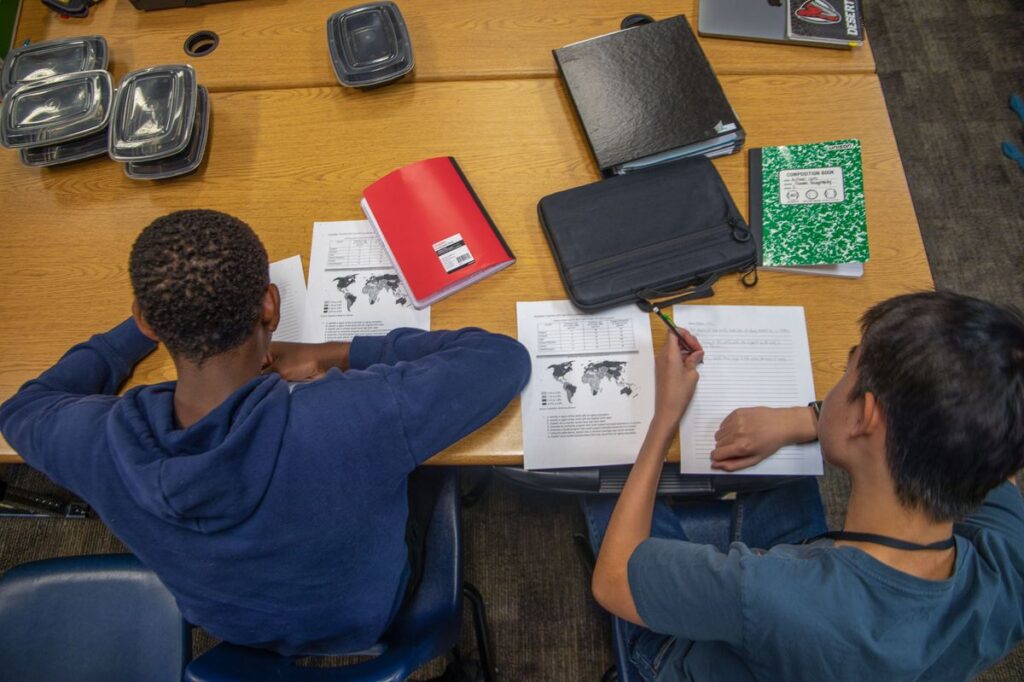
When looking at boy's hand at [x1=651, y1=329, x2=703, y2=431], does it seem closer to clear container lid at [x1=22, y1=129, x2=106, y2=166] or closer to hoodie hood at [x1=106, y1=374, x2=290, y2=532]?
hoodie hood at [x1=106, y1=374, x2=290, y2=532]

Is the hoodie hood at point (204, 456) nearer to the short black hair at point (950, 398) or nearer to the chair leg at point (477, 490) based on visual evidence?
the short black hair at point (950, 398)

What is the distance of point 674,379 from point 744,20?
861 millimetres

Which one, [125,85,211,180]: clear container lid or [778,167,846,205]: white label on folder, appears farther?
[125,85,211,180]: clear container lid

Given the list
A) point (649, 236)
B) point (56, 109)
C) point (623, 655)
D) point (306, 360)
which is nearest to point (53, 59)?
point (56, 109)

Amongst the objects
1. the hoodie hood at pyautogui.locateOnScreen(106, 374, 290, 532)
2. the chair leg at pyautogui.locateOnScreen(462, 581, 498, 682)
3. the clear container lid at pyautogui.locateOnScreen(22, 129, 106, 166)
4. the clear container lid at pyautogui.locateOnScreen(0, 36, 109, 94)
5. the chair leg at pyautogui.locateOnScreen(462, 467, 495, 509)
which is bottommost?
the chair leg at pyautogui.locateOnScreen(462, 581, 498, 682)

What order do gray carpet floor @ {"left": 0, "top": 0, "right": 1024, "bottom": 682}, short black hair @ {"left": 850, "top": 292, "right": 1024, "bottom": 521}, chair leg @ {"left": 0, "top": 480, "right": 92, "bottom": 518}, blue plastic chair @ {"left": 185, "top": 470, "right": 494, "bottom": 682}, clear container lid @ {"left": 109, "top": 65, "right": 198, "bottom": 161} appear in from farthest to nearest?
1. chair leg @ {"left": 0, "top": 480, "right": 92, "bottom": 518}
2. gray carpet floor @ {"left": 0, "top": 0, "right": 1024, "bottom": 682}
3. clear container lid @ {"left": 109, "top": 65, "right": 198, "bottom": 161}
4. blue plastic chair @ {"left": 185, "top": 470, "right": 494, "bottom": 682}
5. short black hair @ {"left": 850, "top": 292, "right": 1024, "bottom": 521}

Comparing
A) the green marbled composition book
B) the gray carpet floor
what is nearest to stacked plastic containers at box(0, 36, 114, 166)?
the gray carpet floor

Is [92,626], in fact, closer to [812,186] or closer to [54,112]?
[54,112]

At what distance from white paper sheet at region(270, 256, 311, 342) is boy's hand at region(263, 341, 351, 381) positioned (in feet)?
0.12

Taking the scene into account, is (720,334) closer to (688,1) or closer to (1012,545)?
(1012,545)

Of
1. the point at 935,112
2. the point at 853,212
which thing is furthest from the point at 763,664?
the point at 935,112

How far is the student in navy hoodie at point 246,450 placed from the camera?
2.59 ft

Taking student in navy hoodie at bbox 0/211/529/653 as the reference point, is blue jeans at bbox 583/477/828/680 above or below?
below

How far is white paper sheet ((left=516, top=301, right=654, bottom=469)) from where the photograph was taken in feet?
3.41
